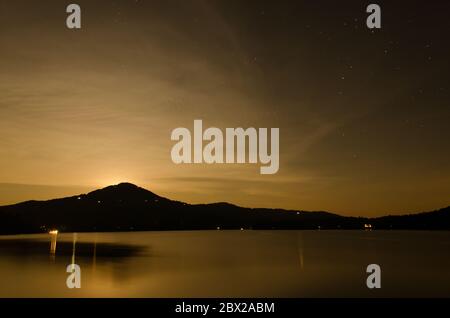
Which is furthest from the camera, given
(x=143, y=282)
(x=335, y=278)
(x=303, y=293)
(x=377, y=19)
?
(x=335, y=278)

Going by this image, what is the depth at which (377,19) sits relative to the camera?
26.4 metres

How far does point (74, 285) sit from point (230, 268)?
894 inches

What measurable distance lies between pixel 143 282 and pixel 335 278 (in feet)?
63.0

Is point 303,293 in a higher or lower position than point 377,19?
lower

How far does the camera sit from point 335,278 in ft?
162
